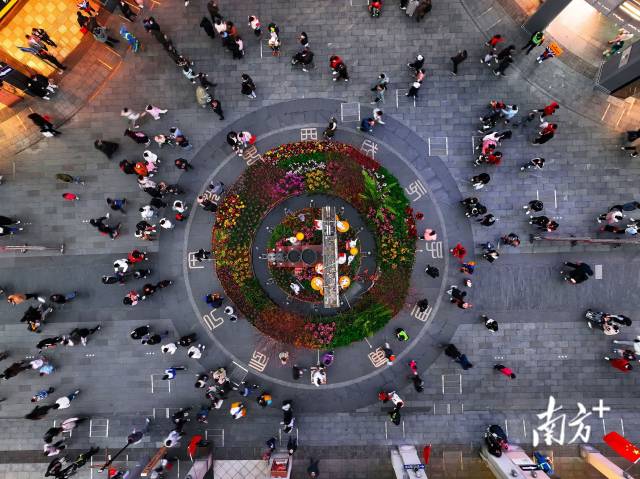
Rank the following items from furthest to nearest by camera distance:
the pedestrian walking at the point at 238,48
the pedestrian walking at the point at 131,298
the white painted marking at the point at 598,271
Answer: the white painted marking at the point at 598,271
the pedestrian walking at the point at 238,48
the pedestrian walking at the point at 131,298

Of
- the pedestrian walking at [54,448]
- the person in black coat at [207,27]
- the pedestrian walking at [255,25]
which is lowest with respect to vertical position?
the pedestrian walking at [54,448]

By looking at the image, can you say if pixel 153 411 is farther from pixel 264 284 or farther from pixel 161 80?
pixel 161 80

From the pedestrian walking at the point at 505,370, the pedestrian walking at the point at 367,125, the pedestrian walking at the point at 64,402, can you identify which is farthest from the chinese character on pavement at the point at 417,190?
the pedestrian walking at the point at 64,402

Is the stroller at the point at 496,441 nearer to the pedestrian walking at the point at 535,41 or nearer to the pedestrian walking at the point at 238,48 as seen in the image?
the pedestrian walking at the point at 535,41

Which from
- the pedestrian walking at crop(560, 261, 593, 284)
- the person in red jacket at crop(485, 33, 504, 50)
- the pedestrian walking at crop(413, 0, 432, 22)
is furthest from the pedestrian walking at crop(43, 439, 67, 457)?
the person in red jacket at crop(485, 33, 504, 50)

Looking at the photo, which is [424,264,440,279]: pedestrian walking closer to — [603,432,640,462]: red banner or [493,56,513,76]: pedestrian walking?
[493,56,513,76]: pedestrian walking
